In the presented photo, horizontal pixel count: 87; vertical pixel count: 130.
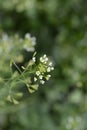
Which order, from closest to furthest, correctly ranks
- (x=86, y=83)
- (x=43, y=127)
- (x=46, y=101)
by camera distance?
1. (x=86, y=83)
2. (x=43, y=127)
3. (x=46, y=101)

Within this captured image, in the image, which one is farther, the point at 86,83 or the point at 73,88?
the point at 73,88

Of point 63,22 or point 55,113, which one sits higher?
point 63,22

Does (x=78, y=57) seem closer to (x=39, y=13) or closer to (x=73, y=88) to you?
(x=73, y=88)

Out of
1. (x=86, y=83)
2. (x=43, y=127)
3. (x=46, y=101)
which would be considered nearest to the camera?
(x=86, y=83)

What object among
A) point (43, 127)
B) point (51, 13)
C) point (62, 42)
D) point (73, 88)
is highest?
point (51, 13)

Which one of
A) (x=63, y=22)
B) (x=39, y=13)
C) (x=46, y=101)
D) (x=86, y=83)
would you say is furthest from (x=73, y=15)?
(x=86, y=83)

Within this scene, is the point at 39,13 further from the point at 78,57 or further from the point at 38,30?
the point at 78,57
